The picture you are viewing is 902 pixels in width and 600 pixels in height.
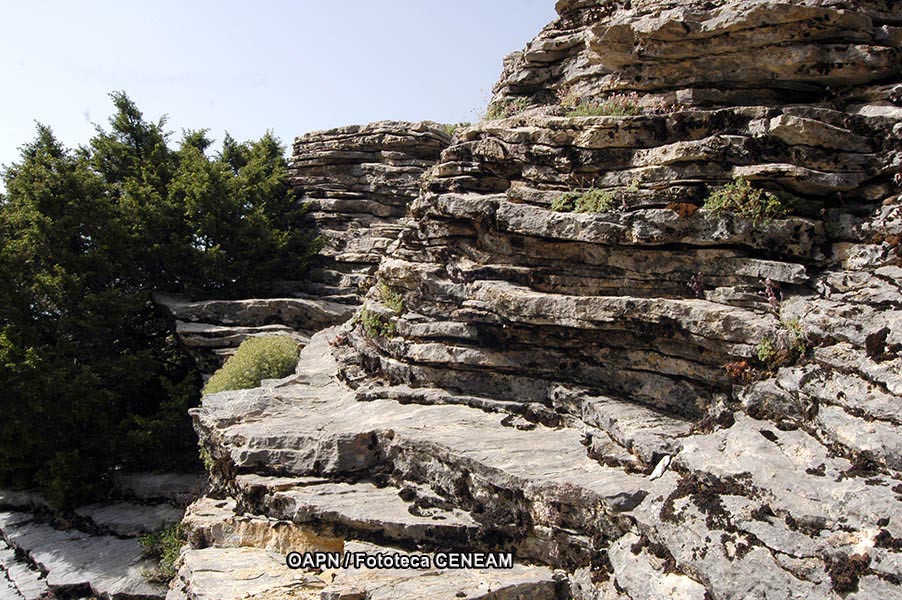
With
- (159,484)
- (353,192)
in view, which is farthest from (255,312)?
(353,192)

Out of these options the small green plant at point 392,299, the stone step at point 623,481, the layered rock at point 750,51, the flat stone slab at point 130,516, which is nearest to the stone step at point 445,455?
the stone step at point 623,481

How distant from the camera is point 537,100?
17.3 metres

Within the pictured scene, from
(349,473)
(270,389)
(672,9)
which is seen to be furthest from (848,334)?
(270,389)

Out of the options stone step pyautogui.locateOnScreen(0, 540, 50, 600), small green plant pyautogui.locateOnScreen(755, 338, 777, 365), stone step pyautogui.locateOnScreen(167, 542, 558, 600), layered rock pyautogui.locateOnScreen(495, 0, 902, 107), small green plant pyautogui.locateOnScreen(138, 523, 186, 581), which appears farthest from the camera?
stone step pyautogui.locateOnScreen(0, 540, 50, 600)

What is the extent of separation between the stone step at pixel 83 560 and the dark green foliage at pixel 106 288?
3.98 ft

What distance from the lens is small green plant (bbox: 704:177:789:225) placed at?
1038 cm

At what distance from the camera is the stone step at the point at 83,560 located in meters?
15.4

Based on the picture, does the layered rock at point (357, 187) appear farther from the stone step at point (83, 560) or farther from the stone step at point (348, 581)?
the stone step at point (348, 581)

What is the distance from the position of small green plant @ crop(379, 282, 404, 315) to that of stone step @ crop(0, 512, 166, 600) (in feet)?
28.0

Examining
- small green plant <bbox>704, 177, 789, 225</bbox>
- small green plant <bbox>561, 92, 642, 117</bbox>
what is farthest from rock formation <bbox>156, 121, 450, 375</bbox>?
small green plant <bbox>704, 177, 789, 225</bbox>

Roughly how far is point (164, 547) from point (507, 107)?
46.7ft

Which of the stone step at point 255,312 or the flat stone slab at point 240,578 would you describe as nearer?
the flat stone slab at point 240,578

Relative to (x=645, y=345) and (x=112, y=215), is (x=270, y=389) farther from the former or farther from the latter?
(x=112, y=215)

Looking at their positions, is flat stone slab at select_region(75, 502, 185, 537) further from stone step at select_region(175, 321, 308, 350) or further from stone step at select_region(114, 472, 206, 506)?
stone step at select_region(175, 321, 308, 350)
